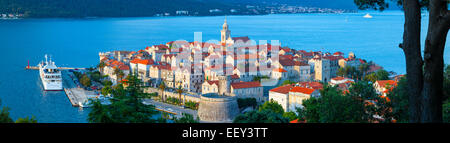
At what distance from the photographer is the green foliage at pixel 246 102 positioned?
27261 mm

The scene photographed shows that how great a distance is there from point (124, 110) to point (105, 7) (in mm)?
125555

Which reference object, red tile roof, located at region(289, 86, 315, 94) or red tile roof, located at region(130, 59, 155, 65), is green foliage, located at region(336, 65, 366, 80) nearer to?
red tile roof, located at region(289, 86, 315, 94)

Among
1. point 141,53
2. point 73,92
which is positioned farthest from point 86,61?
point 73,92

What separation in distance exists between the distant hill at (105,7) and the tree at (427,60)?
363ft

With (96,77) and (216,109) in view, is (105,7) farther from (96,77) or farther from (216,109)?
(216,109)

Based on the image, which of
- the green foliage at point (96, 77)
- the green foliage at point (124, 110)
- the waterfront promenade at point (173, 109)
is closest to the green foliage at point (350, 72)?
the waterfront promenade at point (173, 109)

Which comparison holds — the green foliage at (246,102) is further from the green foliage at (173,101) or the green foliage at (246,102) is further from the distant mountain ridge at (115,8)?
the distant mountain ridge at (115,8)

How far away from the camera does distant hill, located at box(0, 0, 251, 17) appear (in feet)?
359

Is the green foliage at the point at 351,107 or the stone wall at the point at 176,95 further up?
the green foliage at the point at 351,107

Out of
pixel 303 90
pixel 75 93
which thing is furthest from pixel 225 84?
pixel 75 93

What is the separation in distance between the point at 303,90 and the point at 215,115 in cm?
465
